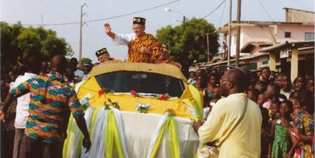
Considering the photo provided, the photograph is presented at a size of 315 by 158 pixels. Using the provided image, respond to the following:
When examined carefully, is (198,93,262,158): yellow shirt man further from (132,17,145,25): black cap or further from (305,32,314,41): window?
(305,32,314,41): window

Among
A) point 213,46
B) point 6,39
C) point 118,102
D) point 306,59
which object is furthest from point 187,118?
point 213,46

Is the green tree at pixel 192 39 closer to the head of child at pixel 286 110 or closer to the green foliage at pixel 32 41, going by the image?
the green foliage at pixel 32 41

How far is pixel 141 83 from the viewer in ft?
33.9

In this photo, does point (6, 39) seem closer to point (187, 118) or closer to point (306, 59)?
point (306, 59)

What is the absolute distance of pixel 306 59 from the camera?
23.5 metres

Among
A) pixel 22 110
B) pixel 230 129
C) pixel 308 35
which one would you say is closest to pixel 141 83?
pixel 22 110

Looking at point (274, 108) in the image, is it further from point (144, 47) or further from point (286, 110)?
point (144, 47)

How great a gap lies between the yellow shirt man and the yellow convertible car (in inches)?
118

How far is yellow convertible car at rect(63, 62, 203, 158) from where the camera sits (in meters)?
8.87

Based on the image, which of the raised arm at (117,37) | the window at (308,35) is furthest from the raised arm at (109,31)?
the window at (308,35)

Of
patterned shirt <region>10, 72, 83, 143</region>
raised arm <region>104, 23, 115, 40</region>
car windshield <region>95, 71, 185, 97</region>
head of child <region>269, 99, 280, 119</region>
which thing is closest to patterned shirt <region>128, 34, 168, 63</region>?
raised arm <region>104, 23, 115, 40</region>

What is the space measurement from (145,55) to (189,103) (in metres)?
2.09

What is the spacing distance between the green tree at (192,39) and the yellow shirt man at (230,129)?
5692cm

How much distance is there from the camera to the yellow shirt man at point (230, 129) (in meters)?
5.73
